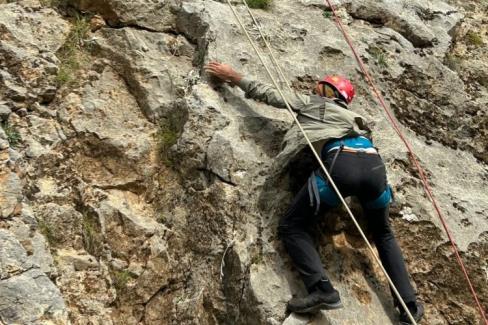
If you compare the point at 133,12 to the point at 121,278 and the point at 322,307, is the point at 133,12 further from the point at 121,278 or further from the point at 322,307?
the point at 322,307

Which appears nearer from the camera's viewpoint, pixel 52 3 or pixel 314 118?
pixel 314 118

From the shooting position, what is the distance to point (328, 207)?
5.92m

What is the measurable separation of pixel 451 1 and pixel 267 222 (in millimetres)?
7261

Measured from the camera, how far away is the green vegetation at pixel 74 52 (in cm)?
768

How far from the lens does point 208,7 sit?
28.0 feet

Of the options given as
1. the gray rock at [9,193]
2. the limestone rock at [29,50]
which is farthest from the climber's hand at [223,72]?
the gray rock at [9,193]

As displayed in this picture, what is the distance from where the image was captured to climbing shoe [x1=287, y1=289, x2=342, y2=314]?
5.42 meters

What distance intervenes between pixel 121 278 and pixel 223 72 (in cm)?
288

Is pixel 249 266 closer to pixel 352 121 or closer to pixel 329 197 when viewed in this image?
pixel 329 197

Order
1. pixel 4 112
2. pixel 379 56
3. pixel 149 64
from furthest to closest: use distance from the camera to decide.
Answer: pixel 379 56, pixel 149 64, pixel 4 112

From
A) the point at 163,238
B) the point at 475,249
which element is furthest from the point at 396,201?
the point at 163,238

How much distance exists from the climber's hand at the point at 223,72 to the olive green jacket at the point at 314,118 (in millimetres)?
265

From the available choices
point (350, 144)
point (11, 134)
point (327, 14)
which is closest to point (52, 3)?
point (11, 134)

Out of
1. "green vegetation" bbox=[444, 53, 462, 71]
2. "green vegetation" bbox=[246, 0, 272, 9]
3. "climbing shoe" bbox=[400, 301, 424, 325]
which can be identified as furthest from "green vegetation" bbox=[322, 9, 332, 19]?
"climbing shoe" bbox=[400, 301, 424, 325]
